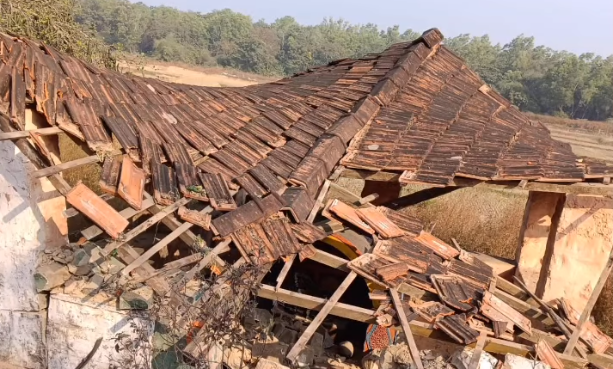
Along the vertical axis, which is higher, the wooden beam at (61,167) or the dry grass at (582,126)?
the wooden beam at (61,167)

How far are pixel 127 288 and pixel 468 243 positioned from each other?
9734mm

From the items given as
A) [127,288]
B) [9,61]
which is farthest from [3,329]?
[9,61]

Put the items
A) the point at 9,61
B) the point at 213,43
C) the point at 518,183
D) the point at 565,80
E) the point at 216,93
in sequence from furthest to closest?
the point at 213,43, the point at 565,80, the point at 216,93, the point at 518,183, the point at 9,61

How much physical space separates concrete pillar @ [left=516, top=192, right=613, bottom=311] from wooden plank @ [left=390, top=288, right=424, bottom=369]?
3.19 metres

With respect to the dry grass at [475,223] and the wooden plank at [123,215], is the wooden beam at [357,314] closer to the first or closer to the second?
the wooden plank at [123,215]

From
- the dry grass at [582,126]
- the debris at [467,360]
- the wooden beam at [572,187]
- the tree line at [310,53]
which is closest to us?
the debris at [467,360]

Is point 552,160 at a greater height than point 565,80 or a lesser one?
lesser

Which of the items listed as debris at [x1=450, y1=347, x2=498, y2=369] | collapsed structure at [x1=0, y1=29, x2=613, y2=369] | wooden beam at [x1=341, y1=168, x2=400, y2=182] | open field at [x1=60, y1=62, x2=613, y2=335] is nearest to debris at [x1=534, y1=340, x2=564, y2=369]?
collapsed structure at [x1=0, y1=29, x2=613, y2=369]

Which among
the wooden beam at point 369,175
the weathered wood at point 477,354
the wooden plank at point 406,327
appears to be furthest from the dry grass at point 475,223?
the wooden plank at point 406,327

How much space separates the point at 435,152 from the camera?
21.4 feet

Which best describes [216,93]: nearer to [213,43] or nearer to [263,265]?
[263,265]

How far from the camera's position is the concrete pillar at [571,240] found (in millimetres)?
6695

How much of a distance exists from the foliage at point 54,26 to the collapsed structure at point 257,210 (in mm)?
6354

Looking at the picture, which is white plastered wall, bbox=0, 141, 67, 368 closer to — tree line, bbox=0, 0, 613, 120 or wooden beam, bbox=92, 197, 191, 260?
wooden beam, bbox=92, 197, 191, 260
